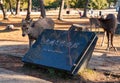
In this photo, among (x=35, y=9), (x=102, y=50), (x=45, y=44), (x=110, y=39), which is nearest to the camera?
(x=45, y=44)

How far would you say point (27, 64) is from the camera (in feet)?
38.2

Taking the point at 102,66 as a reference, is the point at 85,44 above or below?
above

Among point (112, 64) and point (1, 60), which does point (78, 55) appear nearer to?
point (112, 64)

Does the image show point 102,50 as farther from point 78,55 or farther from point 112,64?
point 78,55

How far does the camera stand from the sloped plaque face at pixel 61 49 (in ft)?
34.3

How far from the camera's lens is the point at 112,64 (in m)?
12.6

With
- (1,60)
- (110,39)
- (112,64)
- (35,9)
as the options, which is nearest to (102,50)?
(110,39)

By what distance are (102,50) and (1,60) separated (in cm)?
470

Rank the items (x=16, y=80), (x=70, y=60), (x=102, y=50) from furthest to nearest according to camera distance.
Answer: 1. (x=102, y=50)
2. (x=70, y=60)
3. (x=16, y=80)

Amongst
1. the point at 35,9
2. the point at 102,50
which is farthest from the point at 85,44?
the point at 35,9

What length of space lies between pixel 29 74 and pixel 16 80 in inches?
61.4

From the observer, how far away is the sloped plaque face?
10.4 metres

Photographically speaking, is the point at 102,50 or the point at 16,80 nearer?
the point at 16,80

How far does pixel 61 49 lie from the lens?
10898mm
